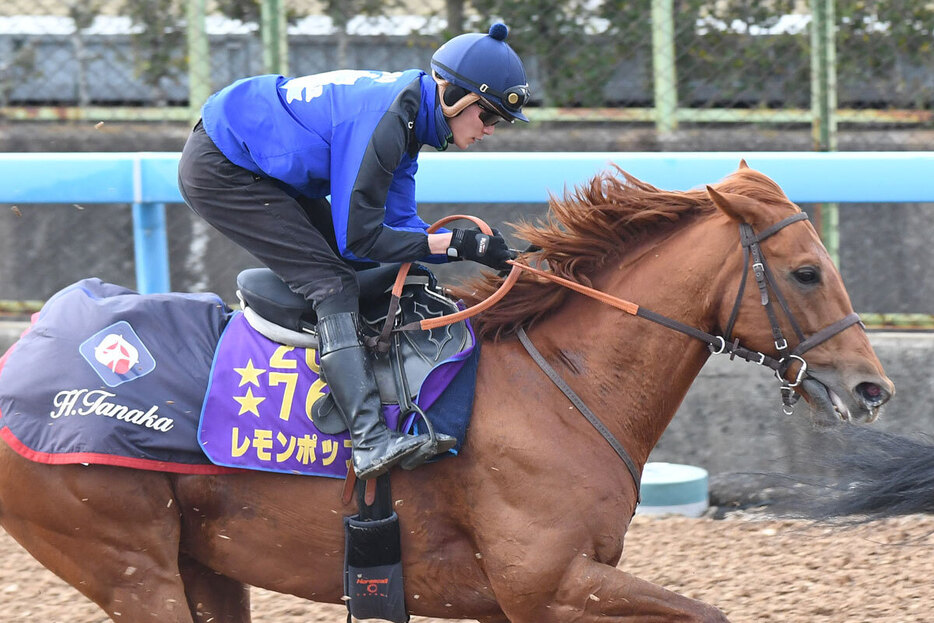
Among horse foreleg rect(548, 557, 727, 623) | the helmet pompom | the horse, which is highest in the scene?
the helmet pompom

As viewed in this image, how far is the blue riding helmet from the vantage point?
3207 mm

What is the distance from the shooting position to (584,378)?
3.31 m

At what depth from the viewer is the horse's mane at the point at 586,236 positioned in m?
3.35

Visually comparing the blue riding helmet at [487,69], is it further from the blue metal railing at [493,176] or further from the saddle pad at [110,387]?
the blue metal railing at [493,176]

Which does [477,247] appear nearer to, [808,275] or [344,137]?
[344,137]

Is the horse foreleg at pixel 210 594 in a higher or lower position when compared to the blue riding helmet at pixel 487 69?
lower

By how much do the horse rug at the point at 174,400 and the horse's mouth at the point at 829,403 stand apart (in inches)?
37.5

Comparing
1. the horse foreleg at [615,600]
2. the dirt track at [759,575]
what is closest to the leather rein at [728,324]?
the horse foreleg at [615,600]

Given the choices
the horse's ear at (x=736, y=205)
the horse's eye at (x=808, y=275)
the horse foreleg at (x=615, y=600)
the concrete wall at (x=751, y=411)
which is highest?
the horse's ear at (x=736, y=205)

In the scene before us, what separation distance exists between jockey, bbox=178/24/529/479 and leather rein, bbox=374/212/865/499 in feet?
0.36

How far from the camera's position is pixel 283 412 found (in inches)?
126

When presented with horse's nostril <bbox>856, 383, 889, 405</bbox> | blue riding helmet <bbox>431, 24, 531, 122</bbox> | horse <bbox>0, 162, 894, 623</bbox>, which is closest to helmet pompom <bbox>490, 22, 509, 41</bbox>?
blue riding helmet <bbox>431, 24, 531, 122</bbox>

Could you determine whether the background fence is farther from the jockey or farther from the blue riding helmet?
the blue riding helmet

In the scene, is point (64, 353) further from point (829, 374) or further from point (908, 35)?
point (908, 35)
